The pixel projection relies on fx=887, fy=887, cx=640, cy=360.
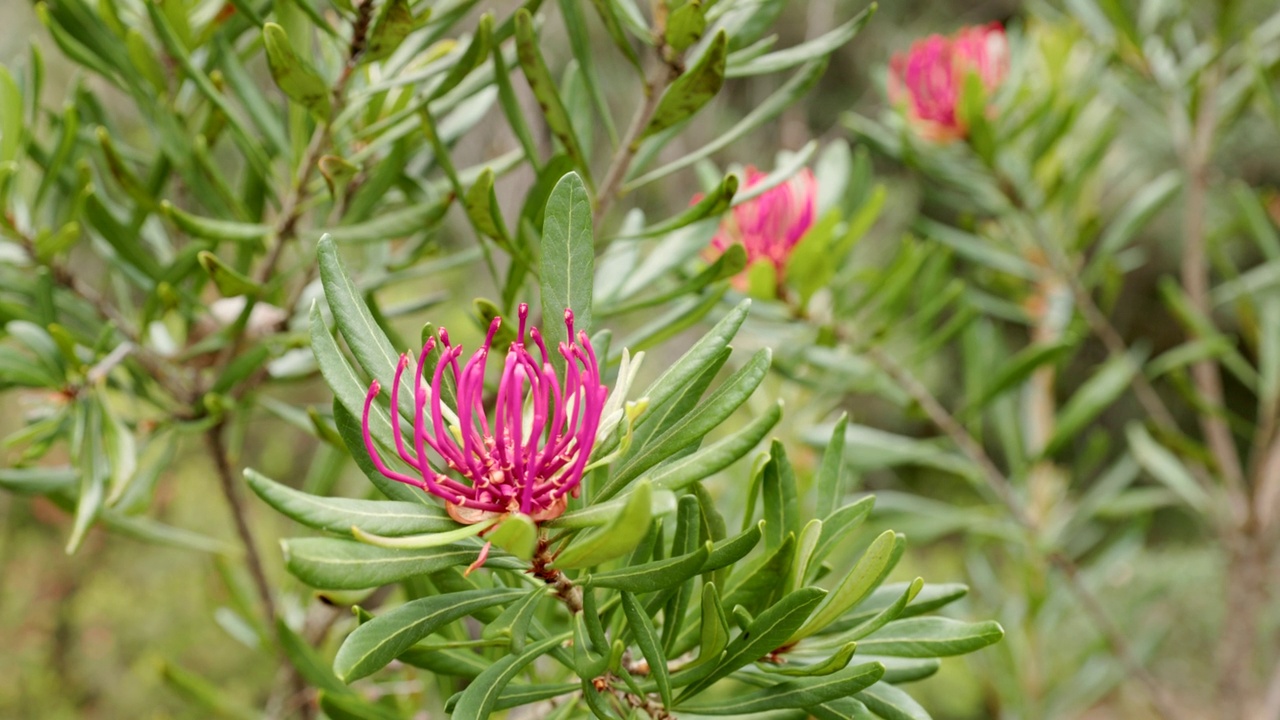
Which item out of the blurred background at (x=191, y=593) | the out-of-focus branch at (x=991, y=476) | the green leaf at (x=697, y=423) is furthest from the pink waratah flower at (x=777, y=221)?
the blurred background at (x=191, y=593)

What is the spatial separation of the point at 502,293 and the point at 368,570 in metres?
0.20

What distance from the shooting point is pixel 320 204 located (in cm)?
47

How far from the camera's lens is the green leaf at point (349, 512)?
0.75 feet

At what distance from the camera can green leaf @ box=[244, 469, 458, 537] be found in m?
0.23

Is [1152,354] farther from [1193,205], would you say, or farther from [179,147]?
[179,147]

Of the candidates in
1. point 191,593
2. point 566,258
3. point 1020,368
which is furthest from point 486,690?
point 191,593

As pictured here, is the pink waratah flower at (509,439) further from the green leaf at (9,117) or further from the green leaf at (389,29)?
the green leaf at (9,117)

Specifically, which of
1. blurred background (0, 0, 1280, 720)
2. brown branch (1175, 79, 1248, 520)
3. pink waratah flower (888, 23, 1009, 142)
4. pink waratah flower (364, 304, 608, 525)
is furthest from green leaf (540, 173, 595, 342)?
blurred background (0, 0, 1280, 720)

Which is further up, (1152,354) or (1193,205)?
(1193,205)

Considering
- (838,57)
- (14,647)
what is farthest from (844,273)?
(838,57)

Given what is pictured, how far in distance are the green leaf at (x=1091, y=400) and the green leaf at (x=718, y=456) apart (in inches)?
22.5

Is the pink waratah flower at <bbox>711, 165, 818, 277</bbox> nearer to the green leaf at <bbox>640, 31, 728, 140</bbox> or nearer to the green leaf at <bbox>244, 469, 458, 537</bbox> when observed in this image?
the green leaf at <bbox>640, 31, 728, 140</bbox>

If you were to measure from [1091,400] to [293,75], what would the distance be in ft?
2.22

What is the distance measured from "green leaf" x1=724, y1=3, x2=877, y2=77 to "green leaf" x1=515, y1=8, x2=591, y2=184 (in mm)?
74
